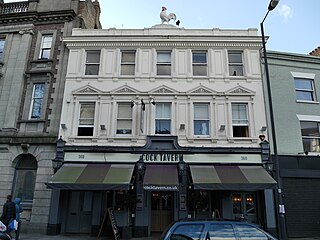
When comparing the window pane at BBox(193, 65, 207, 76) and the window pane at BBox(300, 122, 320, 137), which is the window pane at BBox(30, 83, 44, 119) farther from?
the window pane at BBox(300, 122, 320, 137)

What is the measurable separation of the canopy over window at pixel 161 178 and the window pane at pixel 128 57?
6.55 metres

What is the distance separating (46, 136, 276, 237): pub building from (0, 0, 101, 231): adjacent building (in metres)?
1.17

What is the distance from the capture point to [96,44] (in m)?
15.9

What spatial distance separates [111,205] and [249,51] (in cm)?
1186

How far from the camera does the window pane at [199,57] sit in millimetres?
15789

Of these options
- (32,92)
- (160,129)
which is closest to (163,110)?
(160,129)

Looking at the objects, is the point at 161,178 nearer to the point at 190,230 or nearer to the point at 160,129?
the point at 160,129

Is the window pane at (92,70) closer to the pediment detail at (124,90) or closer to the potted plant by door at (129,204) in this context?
the pediment detail at (124,90)

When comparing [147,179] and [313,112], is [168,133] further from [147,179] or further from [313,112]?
[313,112]

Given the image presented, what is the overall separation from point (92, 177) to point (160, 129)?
4419 mm

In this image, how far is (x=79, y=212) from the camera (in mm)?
13969

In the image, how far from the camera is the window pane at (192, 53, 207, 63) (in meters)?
15.8

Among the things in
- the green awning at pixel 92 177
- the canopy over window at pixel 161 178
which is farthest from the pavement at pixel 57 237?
the canopy over window at pixel 161 178

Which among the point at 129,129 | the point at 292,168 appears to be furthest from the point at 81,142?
the point at 292,168
